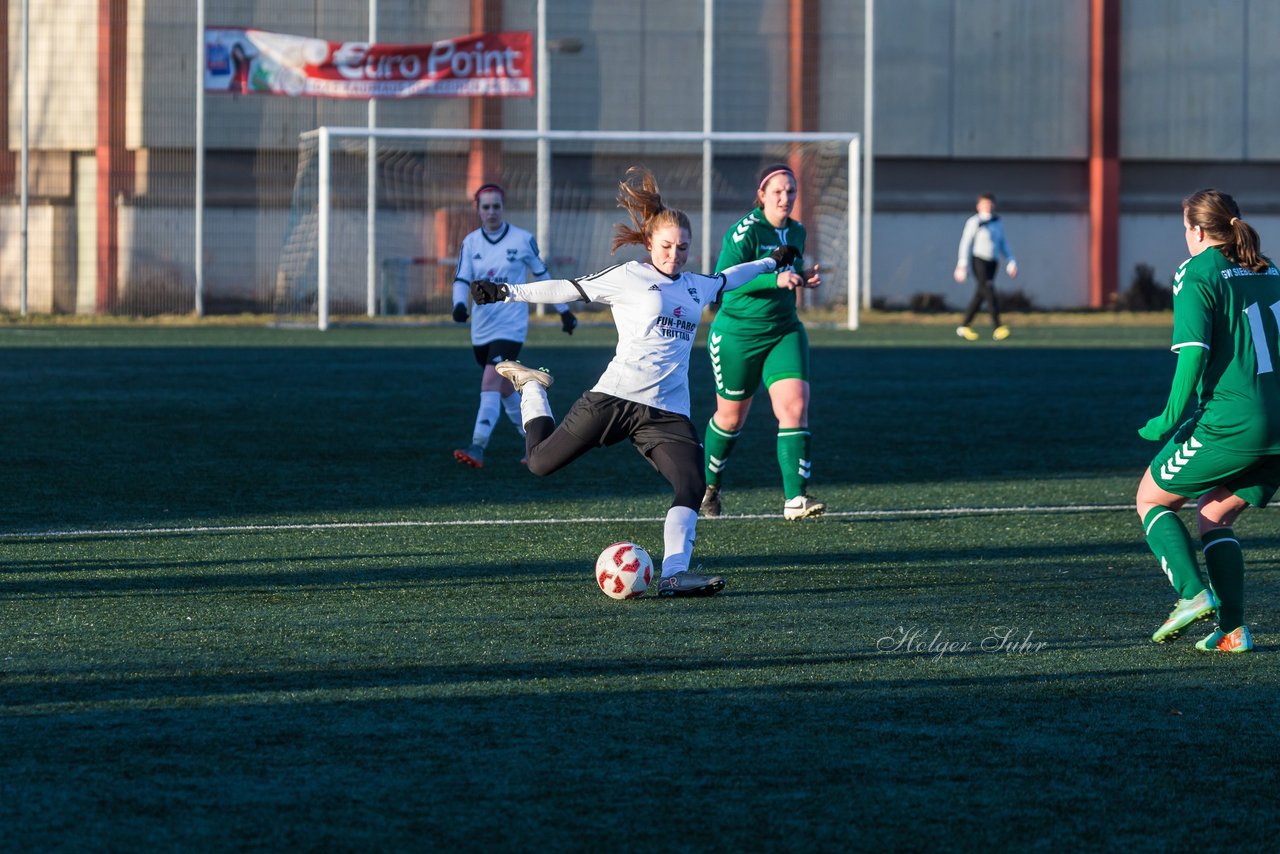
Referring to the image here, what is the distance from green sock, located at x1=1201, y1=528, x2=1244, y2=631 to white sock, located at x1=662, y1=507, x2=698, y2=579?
79.8 inches

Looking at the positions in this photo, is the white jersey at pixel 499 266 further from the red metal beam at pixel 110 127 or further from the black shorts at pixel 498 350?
the red metal beam at pixel 110 127

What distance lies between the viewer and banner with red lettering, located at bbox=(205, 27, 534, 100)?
32.8 metres

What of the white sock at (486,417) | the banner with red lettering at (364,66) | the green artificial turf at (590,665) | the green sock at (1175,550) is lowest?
the green artificial turf at (590,665)

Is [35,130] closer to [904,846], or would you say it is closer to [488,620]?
[488,620]

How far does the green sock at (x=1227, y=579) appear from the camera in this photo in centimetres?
630

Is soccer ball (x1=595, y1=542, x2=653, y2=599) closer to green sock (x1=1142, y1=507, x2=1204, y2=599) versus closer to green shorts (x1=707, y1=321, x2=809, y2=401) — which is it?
green sock (x1=1142, y1=507, x2=1204, y2=599)

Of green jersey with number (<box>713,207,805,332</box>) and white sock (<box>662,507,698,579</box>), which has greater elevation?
green jersey with number (<box>713,207,805,332</box>)

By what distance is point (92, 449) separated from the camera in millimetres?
12859

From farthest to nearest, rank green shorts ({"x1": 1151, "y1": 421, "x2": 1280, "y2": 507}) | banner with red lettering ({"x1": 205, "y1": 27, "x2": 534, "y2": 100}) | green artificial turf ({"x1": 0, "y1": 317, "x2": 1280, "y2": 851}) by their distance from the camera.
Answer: banner with red lettering ({"x1": 205, "y1": 27, "x2": 534, "y2": 100}) < green shorts ({"x1": 1151, "y1": 421, "x2": 1280, "y2": 507}) < green artificial turf ({"x1": 0, "y1": 317, "x2": 1280, "y2": 851})

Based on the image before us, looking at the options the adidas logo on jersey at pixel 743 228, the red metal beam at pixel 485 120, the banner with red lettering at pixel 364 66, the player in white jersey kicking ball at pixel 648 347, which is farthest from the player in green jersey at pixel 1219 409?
the red metal beam at pixel 485 120

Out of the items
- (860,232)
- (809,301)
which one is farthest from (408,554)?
(860,232)

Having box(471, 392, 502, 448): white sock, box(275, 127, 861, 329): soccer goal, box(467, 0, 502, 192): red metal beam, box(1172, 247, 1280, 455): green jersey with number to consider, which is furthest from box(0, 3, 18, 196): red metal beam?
box(1172, 247, 1280, 455): green jersey with number

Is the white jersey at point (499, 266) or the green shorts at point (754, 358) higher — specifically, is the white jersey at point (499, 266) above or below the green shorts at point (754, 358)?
above

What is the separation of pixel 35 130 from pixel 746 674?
31.8 m
